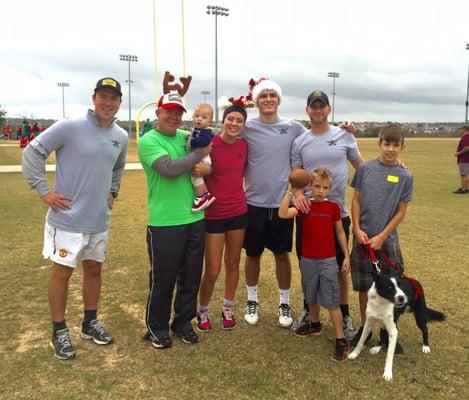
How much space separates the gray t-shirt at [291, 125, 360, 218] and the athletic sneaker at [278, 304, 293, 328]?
1.07 m

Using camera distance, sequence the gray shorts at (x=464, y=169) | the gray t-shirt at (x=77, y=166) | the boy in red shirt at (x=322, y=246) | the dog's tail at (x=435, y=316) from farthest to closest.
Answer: the gray shorts at (x=464, y=169) → the dog's tail at (x=435, y=316) → the boy in red shirt at (x=322, y=246) → the gray t-shirt at (x=77, y=166)

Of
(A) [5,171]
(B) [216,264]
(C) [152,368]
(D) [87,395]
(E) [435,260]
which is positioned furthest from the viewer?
(A) [5,171]

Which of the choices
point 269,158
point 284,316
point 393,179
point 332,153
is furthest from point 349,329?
point 269,158

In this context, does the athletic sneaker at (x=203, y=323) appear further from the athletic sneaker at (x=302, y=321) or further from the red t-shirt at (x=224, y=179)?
the red t-shirt at (x=224, y=179)

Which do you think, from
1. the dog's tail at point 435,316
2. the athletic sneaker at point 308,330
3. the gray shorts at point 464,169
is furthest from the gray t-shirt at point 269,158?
the gray shorts at point 464,169

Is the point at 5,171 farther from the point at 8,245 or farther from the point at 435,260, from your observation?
the point at 435,260

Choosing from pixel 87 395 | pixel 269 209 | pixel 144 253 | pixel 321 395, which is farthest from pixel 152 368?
pixel 144 253

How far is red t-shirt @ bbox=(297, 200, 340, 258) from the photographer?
11.8 feet

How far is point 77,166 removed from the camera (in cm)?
341

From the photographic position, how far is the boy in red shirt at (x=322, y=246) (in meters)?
3.58

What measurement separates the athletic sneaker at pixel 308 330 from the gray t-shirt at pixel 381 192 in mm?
981

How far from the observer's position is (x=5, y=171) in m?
17.9

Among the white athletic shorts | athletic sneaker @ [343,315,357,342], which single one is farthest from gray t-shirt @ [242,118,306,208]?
the white athletic shorts

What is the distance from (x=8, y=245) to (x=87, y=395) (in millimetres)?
4470
